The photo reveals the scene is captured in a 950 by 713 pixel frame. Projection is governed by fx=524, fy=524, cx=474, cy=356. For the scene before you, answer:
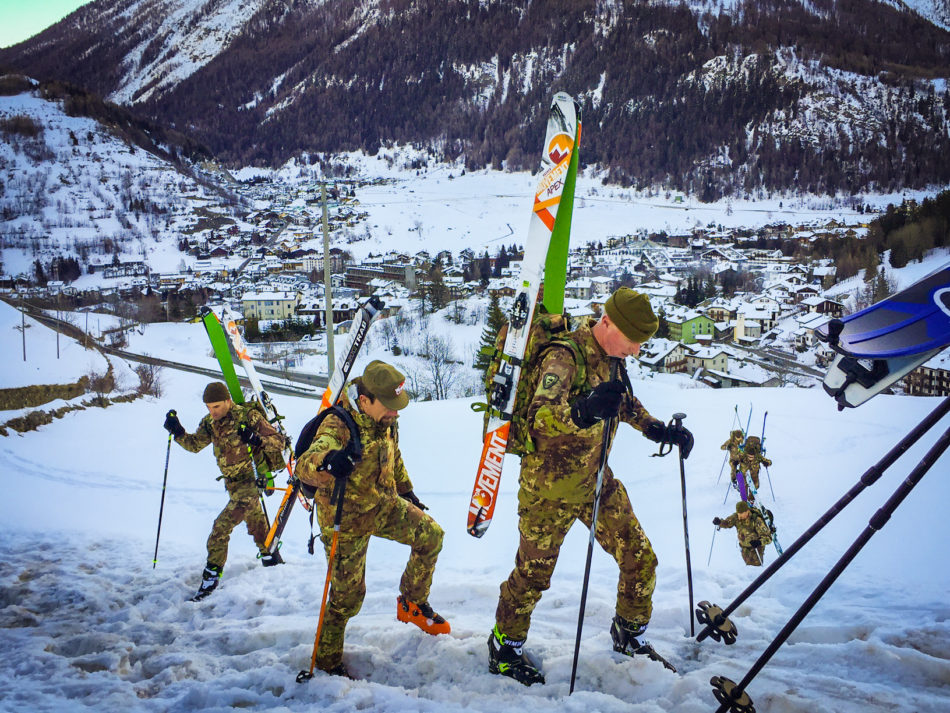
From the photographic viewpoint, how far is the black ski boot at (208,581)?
4.01 metres

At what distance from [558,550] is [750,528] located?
12.4 ft

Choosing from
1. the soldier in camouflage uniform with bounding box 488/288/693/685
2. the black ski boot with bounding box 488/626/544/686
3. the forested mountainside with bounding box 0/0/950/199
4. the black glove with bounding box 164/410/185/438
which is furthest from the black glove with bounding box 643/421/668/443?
the forested mountainside with bounding box 0/0/950/199

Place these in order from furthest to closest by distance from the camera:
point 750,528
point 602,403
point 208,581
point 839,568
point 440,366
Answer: point 440,366 < point 750,528 < point 208,581 < point 602,403 < point 839,568

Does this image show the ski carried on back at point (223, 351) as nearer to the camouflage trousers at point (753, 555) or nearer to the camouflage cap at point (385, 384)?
the camouflage cap at point (385, 384)

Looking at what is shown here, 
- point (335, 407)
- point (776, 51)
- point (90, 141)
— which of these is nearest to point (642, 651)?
point (335, 407)

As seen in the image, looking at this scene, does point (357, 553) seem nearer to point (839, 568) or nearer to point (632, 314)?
point (632, 314)

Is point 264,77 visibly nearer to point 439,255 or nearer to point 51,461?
point 439,255

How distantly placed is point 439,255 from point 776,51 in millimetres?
116425

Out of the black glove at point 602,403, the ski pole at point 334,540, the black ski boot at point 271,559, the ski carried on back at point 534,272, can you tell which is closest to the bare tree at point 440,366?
the black ski boot at point 271,559

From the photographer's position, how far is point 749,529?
543 cm

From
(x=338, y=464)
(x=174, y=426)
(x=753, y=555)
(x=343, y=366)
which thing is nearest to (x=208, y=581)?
(x=174, y=426)

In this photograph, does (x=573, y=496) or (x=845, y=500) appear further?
(x=573, y=496)

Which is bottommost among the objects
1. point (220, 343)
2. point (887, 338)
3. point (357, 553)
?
point (357, 553)

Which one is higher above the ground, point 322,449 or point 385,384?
point 385,384
